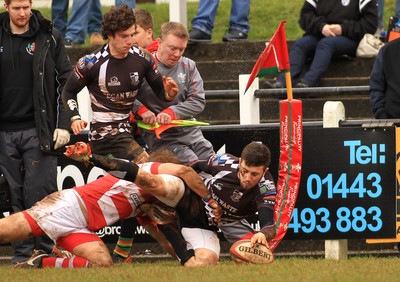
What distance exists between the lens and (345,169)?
13023mm

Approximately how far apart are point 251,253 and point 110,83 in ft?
6.68

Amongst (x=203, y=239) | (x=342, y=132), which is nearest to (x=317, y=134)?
(x=342, y=132)

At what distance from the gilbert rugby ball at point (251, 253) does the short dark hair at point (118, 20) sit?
223 cm

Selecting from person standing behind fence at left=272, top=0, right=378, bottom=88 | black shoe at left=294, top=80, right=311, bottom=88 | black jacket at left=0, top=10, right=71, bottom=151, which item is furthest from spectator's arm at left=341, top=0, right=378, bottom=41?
black jacket at left=0, top=10, right=71, bottom=151

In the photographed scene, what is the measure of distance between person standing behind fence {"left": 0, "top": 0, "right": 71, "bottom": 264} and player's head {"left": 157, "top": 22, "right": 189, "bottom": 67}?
1.07 meters

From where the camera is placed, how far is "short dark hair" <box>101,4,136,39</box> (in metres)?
11.7

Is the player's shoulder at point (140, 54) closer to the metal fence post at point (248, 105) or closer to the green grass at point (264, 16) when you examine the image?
the metal fence post at point (248, 105)

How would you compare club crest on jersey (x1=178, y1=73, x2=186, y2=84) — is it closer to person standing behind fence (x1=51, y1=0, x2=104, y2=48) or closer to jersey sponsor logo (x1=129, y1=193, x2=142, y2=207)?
jersey sponsor logo (x1=129, y1=193, x2=142, y2=207)

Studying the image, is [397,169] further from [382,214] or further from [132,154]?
[132,154]

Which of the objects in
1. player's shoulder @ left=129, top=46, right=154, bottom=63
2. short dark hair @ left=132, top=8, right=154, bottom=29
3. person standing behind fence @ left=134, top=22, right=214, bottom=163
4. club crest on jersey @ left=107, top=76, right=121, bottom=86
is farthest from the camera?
short dark hair @ left=132, top=8, right=154, bottom=29

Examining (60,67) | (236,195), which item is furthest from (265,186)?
(60,67)

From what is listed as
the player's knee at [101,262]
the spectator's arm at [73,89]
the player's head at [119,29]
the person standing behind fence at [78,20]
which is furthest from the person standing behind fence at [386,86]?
the person standing behind fence at [78,20]

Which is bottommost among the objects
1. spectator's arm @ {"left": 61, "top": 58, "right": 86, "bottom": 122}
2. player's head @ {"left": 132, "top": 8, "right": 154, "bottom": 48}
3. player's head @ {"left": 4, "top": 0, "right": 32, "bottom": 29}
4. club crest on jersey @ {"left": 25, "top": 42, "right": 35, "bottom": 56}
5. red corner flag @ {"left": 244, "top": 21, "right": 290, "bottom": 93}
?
spectator's arm @ {"left": 61, "top": 58, "right": 86, "bottom": 122}

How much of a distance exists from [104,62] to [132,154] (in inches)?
35.5
